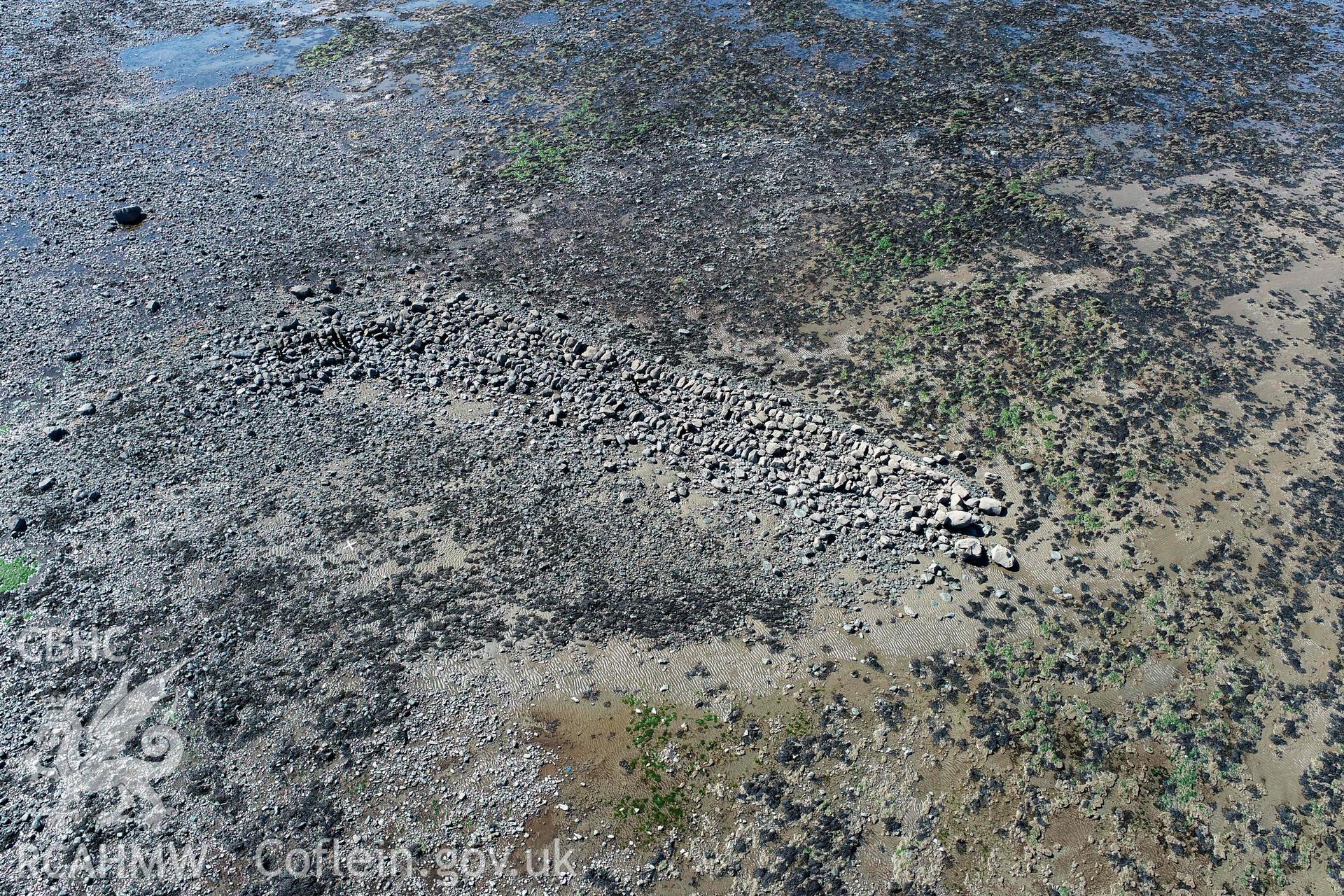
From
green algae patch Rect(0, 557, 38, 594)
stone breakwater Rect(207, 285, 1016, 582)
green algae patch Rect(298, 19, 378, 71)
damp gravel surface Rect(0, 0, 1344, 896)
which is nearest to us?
damp gravel surface Rect(0, 0, 1344, 896)

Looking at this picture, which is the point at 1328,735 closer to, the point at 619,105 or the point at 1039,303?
the point at 1039,303

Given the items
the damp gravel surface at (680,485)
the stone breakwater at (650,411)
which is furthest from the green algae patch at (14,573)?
the stone breakwater at (650,411)

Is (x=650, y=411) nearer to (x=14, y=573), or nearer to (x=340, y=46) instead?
(x=14, y=573)

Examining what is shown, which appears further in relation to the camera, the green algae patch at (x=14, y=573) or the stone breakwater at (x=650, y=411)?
the stone breakwater at (x=650, y=411)

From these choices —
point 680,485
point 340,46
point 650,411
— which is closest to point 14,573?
point 650,411

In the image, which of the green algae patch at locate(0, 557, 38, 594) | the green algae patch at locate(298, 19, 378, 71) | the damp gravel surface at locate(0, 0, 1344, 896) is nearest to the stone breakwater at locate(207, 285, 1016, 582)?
the damp gravel surface at locate(0, 0, 1344, 896)

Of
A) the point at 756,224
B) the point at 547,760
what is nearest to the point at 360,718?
the point at 547,760

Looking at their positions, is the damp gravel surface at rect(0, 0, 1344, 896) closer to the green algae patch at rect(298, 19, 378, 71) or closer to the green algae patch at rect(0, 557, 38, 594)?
the green algae patch at rect(0, 557, 38, 594)

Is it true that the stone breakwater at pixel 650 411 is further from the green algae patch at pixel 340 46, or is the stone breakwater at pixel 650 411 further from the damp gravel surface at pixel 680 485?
the green algae patch at pixel 340 46
